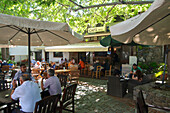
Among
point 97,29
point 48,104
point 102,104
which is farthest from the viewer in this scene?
point 97,29

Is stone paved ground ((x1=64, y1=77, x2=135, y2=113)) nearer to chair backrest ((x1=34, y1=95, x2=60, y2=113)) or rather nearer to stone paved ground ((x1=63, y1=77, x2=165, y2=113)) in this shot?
stone paved ground ((x1=63, y1=77, x2=165, y2=113))

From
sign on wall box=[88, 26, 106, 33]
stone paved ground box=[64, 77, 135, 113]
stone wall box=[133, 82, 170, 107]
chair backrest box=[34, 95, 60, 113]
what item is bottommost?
stone paved ground box=[64, 77, 135, 113]

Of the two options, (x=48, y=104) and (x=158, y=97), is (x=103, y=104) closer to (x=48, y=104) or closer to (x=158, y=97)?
(x=158, y=97)

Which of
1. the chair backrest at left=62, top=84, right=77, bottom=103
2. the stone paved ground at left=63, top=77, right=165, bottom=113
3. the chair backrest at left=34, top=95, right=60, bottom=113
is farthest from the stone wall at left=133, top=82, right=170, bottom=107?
the chair backrest at left=34, top=95, right=60, bottom=113

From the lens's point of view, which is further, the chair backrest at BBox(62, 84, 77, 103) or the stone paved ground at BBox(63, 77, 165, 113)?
the stone paved ground at BBox(63, 77, 165, 113)

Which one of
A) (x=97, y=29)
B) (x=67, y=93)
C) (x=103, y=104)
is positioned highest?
(x=97, y=29)

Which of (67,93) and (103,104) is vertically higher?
(67,93)

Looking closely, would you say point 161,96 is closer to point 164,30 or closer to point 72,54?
point 164,30

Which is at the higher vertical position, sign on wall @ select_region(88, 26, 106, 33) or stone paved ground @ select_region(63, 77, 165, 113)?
sign on wall @ select_region(88, 26, 106, 33)

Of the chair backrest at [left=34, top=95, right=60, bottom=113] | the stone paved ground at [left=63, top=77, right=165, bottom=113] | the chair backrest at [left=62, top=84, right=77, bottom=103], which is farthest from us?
the stone paved ground at [left=63, top=77, right=165, bottom=113]

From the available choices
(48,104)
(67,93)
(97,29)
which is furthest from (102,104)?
(97,29)

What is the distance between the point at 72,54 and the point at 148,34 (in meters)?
12.8

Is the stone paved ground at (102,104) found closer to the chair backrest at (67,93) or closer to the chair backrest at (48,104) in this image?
the chair backrest at (67,93)

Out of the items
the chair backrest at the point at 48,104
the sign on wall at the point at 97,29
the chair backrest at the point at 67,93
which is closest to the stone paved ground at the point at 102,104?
the chair backrest at the point at 67,93
